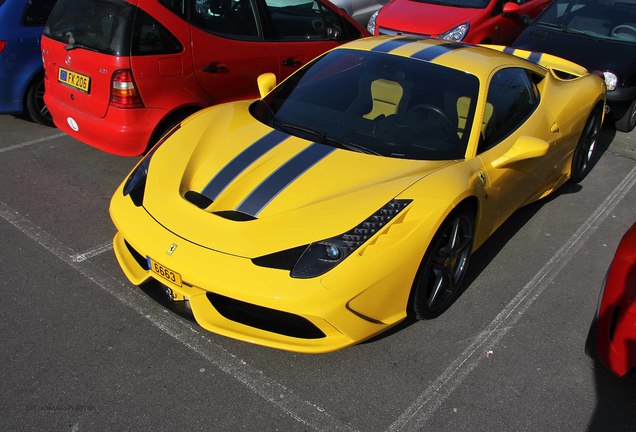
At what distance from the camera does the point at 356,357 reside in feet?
10.7

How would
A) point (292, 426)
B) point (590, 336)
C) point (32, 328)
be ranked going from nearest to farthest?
1. point (292, 426)
2. point (590, 336)
3. point (32, 328)

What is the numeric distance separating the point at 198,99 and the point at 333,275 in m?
2.68

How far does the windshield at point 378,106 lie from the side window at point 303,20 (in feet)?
4.81

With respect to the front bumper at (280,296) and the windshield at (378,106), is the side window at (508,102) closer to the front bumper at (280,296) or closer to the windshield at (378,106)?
the windshield at (378,106)

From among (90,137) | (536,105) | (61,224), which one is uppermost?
(536,105)

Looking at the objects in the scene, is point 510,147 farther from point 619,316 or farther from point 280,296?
point 280,296

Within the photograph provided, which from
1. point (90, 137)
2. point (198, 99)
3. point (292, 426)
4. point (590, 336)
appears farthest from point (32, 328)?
point (590, 336)

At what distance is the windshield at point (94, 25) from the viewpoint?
454 cm

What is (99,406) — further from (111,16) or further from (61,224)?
(111,16)

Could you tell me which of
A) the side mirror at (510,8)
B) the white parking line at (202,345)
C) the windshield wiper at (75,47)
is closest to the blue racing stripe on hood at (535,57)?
the side mirror at (510,8)

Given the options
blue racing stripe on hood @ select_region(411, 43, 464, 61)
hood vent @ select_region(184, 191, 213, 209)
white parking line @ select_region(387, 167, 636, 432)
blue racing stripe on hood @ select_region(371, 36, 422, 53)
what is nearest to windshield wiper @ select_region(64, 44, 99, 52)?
hood vent @ select_region(184, 191, 213, 209)

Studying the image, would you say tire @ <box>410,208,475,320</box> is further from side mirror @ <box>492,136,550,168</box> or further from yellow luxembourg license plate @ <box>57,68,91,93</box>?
yellow luxembourg license plate @ <box>57,68,91,93</box>

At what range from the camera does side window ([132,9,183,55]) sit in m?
4.58

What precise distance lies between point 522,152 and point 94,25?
3.24m
